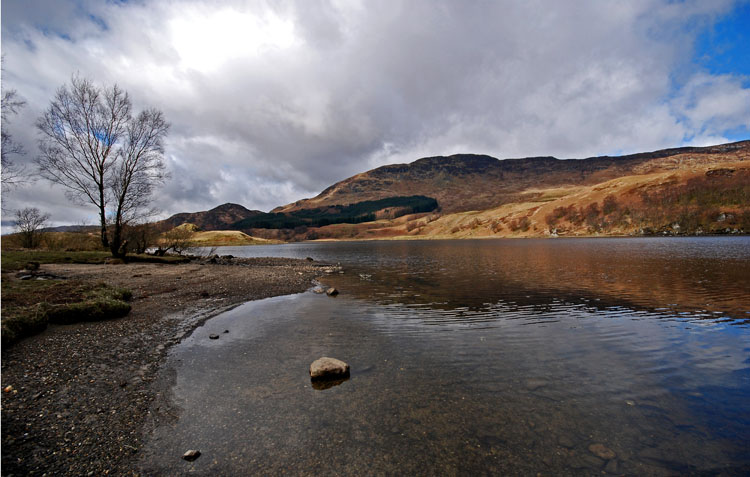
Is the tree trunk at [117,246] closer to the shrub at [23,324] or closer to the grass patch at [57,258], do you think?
the grass patch at [57,258]

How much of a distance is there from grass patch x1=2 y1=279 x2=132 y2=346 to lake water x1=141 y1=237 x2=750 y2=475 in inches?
196

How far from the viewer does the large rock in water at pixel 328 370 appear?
35.0ft

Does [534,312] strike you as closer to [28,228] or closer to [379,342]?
[379,342]

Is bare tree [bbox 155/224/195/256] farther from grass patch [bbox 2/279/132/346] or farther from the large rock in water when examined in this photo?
the large rock in water

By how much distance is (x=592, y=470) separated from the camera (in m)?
6.48

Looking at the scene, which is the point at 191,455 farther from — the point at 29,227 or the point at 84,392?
the point at 29,227

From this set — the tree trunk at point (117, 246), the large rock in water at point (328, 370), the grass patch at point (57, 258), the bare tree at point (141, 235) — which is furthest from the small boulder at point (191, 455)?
the bare tree at point (141, 235)

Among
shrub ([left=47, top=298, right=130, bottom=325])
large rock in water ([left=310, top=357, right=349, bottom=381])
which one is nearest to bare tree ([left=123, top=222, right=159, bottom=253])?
shrub ([left=47, top=298, right=130, bottom=325])

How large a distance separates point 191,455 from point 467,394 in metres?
7.36

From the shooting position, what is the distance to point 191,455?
261 inches

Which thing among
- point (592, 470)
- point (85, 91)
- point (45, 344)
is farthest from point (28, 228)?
point (592, 470)

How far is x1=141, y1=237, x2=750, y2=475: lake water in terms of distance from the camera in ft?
22.2

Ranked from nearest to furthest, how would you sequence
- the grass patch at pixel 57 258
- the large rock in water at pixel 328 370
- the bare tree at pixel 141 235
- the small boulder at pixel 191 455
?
the small boulder at pixel 191 455 < the large rock in water at pixel 328 370 < the grass patch at pixel 57 258 < the bare tree at pixel 141 235

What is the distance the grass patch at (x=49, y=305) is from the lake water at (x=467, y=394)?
16.4 feet
